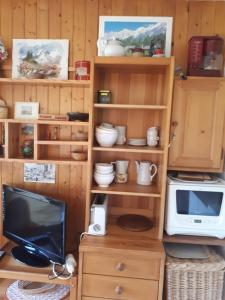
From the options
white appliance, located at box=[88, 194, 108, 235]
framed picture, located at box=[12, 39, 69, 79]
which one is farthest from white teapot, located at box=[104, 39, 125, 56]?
white appliance, located at box=[88, 194, 108, 235]

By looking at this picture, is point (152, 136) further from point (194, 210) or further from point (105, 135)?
point (194, 210)

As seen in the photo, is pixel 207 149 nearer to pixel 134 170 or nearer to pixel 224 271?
pixel 134 170

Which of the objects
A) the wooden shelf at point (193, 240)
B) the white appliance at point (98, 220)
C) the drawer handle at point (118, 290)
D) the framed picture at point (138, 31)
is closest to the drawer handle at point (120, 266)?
the drawer handle at point (118, 290)

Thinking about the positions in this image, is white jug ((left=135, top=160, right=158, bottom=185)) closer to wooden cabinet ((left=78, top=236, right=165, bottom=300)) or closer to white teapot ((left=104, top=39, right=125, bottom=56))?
wooden cabinet ((left=78, top=236, right=165, bottom=300))

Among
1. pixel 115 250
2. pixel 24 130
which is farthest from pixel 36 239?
pixel 24 130

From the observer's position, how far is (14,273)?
1690 mm

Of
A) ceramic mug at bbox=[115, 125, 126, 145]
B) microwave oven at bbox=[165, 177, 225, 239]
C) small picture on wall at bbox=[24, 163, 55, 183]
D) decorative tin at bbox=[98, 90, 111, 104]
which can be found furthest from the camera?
small picture on wall at bbox=[24, 163, 55, 183]

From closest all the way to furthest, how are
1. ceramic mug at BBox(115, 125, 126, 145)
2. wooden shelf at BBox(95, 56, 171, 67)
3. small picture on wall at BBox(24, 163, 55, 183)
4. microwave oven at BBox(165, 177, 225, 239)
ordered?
wooden shelf at BBox(95, 56, 171, 67) < microwave oven at BBox(165, 177, 225, 239) < ceramic mug at BBox(115, 125, 126, 145) < small picture on wall at BBox(24, 163, 55, 183)

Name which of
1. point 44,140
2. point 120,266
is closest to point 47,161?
point 44,140

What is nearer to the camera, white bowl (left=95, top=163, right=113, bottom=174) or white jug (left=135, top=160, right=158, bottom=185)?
white bowl (left=95, top=163, right=113, bottom=174)

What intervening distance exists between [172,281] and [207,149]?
92 centimetres

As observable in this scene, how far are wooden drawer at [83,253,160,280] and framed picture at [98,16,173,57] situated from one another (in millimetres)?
1427

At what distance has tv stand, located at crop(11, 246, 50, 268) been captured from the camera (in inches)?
70.4

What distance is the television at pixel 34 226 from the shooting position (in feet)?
5.73
